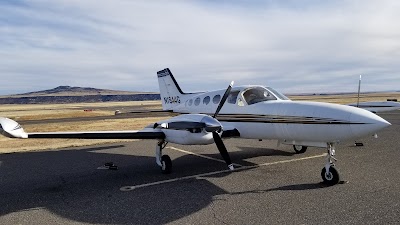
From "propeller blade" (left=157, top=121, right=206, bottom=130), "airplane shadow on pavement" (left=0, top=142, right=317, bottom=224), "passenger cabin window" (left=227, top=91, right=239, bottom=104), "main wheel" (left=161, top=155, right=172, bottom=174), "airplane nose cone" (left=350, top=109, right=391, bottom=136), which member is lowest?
"airplane shadow on pavement" (left=0, top=142, right=317, bottom=224)

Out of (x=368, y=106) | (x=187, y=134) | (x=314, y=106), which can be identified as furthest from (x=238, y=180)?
(x=368, y=106)

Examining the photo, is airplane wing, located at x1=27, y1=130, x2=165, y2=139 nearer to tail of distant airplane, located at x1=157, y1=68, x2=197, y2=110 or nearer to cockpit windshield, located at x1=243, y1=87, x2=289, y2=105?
cockpit windshield, located at x1=243, y1=87, x2=289, y2=105

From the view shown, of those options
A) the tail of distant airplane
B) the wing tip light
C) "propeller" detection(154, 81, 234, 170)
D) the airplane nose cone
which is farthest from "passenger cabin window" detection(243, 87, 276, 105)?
the wing tip light

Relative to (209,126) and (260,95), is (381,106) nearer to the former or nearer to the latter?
(260,95)

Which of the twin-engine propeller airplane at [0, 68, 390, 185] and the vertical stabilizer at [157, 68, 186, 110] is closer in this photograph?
the twin-engine propeller airplane at [0, 68, 390, 185]

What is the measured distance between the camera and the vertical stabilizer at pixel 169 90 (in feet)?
56.9

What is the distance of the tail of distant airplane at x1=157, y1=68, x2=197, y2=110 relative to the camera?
1725cm

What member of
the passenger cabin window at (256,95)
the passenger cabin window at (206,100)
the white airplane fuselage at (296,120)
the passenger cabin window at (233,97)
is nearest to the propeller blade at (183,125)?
the white airplane fuselage at (296,120)

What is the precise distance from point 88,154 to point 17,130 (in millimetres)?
7176

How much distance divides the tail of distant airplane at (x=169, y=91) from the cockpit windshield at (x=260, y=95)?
5729 mm

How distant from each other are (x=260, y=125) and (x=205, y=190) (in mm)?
3224

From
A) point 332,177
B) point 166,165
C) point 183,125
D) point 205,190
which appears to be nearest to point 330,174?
point 332,177

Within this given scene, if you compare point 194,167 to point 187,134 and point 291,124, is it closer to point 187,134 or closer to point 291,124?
point 187,134

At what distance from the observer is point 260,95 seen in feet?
36.8
